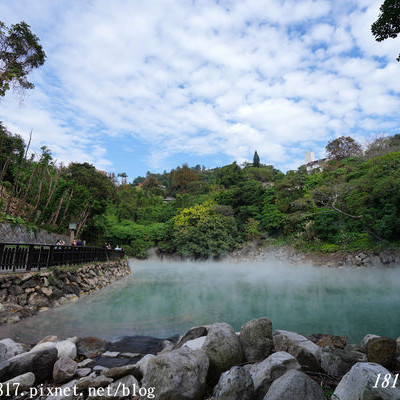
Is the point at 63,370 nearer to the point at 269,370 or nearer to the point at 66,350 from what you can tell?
the point at 66,350

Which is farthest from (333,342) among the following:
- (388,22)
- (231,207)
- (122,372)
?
(231,207)

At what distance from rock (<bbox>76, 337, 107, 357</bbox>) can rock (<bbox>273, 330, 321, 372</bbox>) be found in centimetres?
268

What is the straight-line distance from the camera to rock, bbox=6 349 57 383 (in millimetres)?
2904

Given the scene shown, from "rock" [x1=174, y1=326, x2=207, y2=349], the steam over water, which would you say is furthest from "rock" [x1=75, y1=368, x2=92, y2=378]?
the steam over water

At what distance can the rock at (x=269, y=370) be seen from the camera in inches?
87.5

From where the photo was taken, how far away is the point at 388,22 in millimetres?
4551

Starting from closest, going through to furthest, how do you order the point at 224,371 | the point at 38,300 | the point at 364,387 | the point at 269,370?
the point at 364,387, the point at 269,370, the point at 224,371, the point at 38,300

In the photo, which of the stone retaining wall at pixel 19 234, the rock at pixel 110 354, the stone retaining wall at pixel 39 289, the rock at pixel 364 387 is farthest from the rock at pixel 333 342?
the stone retaining wall at pixel 19 234

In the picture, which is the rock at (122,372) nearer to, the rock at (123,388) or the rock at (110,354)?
the rock at (123,388)

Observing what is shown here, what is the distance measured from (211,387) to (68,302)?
6.30 meters

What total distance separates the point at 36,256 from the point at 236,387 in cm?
701

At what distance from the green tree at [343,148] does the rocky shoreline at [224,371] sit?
1188 inches

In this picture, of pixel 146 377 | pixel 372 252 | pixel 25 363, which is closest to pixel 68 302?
pixel 25 363

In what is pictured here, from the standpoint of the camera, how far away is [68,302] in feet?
24.2
